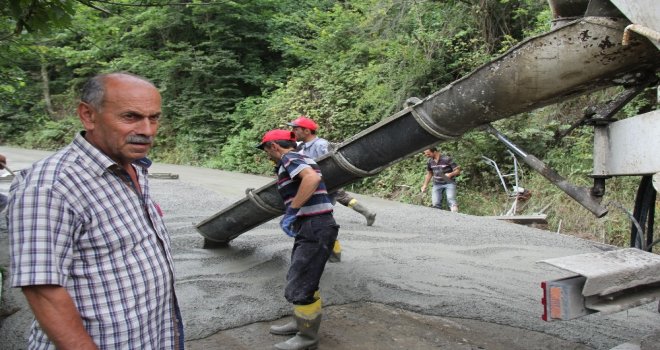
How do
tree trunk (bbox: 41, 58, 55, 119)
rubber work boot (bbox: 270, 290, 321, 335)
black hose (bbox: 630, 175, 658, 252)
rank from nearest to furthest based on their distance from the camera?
1. black hose (bbox: 630, 175, 658, 252)
2. rubber work boot (bbox: 270, 290, 321, 335)
3. tree trunk (bbox: 41, 58, 55, 119)

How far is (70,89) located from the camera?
2542cm

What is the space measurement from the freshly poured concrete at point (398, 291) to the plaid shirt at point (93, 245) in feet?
6.31

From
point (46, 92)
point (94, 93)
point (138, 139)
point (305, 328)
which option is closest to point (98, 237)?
point (138, 139)

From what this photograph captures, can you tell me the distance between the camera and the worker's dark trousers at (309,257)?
11.8 feet

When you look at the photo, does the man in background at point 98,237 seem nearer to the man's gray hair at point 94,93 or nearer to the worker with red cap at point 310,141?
the man's gray hair at point 94,93

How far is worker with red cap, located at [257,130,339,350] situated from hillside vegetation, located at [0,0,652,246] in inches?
75.7

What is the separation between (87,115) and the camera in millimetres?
1788

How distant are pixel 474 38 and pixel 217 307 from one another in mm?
10054

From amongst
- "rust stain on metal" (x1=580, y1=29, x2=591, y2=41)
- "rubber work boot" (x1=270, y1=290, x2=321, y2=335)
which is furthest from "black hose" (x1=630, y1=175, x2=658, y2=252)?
"rubber work boot" (x1=270, y1=290, x2=321, y2=335)

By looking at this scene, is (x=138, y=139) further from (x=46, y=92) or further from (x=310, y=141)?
(x=46, y=92)

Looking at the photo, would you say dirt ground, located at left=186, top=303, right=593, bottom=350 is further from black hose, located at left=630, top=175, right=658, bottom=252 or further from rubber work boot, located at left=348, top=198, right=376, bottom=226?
rubber work boot, located at left=348, top=198, right=376, bottom=226

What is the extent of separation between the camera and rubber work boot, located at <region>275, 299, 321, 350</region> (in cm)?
359

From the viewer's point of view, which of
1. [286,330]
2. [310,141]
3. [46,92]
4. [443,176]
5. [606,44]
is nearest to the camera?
[606,44]

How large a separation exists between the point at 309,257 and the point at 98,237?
2.06m
